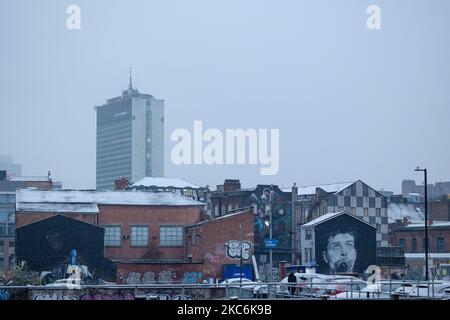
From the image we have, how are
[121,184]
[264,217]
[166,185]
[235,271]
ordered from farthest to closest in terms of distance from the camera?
[264,217] → [235,271] → [121,184] → [166,185]

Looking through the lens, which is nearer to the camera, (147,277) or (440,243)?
(147,277)

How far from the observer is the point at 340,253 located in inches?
1252

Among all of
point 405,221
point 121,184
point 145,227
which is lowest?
point 145,227

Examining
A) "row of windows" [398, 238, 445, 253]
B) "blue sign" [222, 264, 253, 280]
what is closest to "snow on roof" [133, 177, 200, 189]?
"blue sign" [222, 264, 253, 280]

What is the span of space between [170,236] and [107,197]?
3322mm

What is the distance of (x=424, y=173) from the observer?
16.6 metres

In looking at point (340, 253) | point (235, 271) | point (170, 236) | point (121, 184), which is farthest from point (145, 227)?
point (340, 253)

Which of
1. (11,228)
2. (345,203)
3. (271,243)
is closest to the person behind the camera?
(345,203)

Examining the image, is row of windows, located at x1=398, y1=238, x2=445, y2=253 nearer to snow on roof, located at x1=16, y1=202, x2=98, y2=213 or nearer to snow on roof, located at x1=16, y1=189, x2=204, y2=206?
snow on roof, located at x1=16, y1=189, x2=204, y2=206

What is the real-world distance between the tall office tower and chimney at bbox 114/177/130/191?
5.60 feet

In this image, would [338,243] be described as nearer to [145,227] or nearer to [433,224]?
[433,224]

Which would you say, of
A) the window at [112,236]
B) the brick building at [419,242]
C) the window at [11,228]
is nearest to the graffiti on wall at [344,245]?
the brick building at [419,242]
